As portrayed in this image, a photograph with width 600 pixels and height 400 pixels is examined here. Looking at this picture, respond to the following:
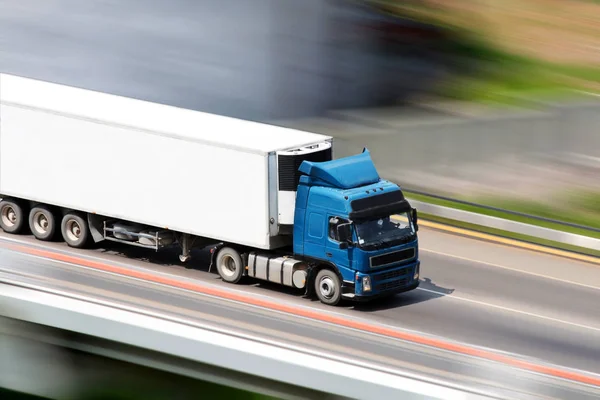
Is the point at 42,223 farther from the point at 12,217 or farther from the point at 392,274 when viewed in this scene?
the point at 392,274

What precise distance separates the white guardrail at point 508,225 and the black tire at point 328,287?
6.76 metres

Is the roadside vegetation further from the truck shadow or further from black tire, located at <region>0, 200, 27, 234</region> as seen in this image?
black tire, located at <region>0, 200, 27, 234</region>

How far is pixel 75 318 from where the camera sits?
7.93 metres

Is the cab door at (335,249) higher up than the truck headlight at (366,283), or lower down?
higher up

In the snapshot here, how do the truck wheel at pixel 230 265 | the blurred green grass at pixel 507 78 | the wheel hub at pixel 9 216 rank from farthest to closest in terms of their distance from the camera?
the blurred green grass at pixel 507 78
the wheel hub at pixel 9 216
the truck wheel at pixel 230 265

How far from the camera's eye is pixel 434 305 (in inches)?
782

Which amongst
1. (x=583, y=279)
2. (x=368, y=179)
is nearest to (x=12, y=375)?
(x=368, y=179)

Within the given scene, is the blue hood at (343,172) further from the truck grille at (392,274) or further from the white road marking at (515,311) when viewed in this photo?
the white road marking at (515,311)

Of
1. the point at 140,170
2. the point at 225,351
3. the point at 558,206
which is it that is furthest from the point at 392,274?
the point at 225,351

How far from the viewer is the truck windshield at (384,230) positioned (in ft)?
62.1

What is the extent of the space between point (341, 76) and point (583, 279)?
12.6m

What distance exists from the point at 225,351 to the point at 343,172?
1191cm

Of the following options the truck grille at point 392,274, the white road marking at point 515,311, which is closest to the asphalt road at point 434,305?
the white road marking at point 515,311

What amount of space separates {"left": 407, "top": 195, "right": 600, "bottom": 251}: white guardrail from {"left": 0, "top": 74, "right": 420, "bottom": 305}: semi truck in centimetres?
544
